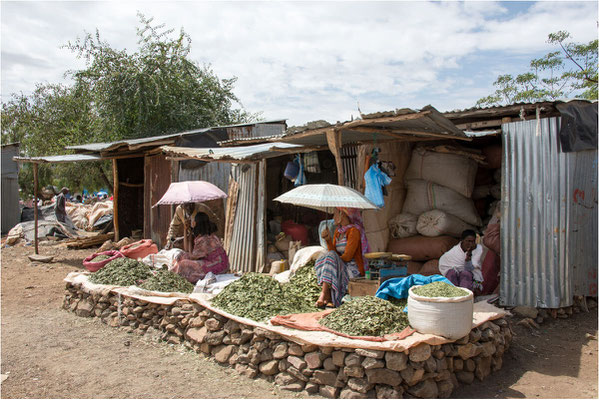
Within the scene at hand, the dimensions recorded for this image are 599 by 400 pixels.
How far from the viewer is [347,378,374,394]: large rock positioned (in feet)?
12.4

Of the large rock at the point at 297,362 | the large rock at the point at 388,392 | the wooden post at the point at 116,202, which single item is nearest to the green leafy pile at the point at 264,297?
the large rock at the point at 297,362

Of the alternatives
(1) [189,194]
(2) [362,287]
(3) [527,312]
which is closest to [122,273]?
(1) [189,194]

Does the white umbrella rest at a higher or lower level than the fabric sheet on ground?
higher

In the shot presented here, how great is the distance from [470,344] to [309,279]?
2.32m

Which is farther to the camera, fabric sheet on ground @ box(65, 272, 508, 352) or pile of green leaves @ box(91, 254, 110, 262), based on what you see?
pile of green leaves @ box(91, 254, 110, 262)

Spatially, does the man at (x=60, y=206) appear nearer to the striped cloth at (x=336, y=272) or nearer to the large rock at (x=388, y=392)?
the striped cloth at (x=336, y=272)

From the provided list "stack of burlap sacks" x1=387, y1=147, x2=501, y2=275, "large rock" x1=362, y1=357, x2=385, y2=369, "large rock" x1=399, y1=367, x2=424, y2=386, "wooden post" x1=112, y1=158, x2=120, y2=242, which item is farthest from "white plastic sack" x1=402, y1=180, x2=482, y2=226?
"wooden post" x1=112, y1=158, x2=120, y2=242

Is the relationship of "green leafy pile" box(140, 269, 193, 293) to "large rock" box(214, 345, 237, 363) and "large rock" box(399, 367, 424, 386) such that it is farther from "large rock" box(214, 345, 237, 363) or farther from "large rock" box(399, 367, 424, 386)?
"large rock" box(399, 367, 424, 386)

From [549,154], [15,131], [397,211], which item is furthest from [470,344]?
[15,131]

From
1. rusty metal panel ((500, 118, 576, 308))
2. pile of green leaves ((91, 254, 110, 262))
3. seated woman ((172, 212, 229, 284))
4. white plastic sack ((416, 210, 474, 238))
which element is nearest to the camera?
rusty metal panel ((500, 118, 576, 308))

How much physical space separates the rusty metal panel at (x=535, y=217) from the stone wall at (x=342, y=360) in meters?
1.17

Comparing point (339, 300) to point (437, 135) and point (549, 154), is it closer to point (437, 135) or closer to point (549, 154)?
point (437, 135)

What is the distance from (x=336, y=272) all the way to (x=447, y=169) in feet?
9.18

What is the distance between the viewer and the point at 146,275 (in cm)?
690
